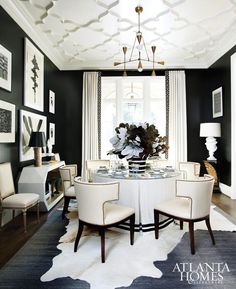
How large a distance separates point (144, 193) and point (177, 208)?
1.59 ft

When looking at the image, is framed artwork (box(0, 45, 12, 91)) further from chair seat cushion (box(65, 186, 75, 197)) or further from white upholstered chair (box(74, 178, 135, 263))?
white upholstered chair (box(74, 178, 135, 263))

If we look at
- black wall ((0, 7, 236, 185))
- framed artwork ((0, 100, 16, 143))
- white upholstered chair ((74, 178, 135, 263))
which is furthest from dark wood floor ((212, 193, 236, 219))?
framed artwork ((0, 100, 16, 143))

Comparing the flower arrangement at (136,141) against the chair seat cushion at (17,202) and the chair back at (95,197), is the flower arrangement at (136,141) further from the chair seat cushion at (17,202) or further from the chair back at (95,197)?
the chair seat cushion at (17,202)

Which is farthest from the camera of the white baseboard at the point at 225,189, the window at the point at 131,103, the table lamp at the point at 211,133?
the window at the point at 131,103

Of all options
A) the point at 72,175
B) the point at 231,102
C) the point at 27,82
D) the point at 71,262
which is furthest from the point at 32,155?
the point at 231,102

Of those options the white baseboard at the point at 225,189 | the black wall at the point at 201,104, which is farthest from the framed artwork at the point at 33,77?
the white baseboard at the point at 225,189

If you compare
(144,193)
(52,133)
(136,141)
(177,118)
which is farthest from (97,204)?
(177,118)

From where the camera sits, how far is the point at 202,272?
2.17 meters

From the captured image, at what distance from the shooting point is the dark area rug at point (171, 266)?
77.9 inches

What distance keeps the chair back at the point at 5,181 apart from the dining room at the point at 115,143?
22mm

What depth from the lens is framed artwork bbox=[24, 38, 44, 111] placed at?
421 centimetres

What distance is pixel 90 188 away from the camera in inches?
94.2

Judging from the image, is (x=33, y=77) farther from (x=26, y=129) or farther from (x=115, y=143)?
(x=115, y=143)

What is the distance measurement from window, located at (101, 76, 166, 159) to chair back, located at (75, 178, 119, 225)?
13.7ft
